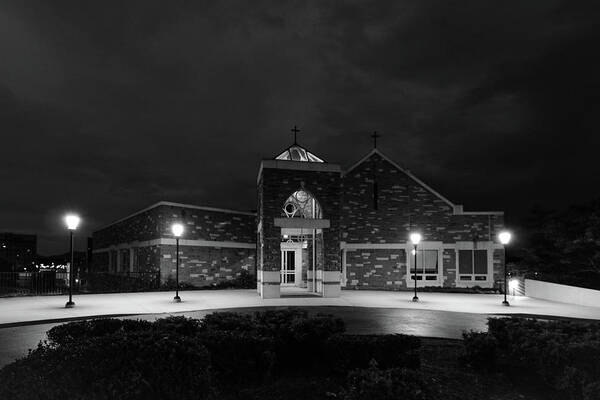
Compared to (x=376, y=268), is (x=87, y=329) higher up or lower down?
higher up

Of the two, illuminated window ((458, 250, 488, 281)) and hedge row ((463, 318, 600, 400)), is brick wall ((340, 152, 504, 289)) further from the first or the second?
hedge row ((463, 318, 600, 400))

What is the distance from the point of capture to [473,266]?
27.7 metres

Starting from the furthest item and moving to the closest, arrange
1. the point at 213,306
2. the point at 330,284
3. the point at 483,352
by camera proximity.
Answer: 1. the point at 330,284
2. the point at 213,306
3. the point at 483,352

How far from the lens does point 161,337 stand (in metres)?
5.99

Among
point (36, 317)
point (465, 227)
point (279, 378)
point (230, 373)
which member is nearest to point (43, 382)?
point (230, 373)

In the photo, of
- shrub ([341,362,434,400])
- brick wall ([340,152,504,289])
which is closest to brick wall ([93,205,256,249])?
brick wall ([340,152,504,289])

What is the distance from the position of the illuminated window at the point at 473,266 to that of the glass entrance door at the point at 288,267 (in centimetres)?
965

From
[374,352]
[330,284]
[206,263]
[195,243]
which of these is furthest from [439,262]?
[374,352]

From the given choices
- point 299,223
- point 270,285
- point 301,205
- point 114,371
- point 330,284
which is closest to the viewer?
point 114,371

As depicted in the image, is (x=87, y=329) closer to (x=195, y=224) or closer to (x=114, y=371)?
(x=114, y=371)

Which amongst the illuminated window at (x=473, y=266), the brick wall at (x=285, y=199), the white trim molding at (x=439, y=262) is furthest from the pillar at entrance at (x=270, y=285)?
the illuminated window at (x=473, y=266)

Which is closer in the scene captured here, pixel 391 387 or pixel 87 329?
pixel 391 387

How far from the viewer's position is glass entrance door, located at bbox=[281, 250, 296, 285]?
1126 inches

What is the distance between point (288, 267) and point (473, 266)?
10724 millimetres
